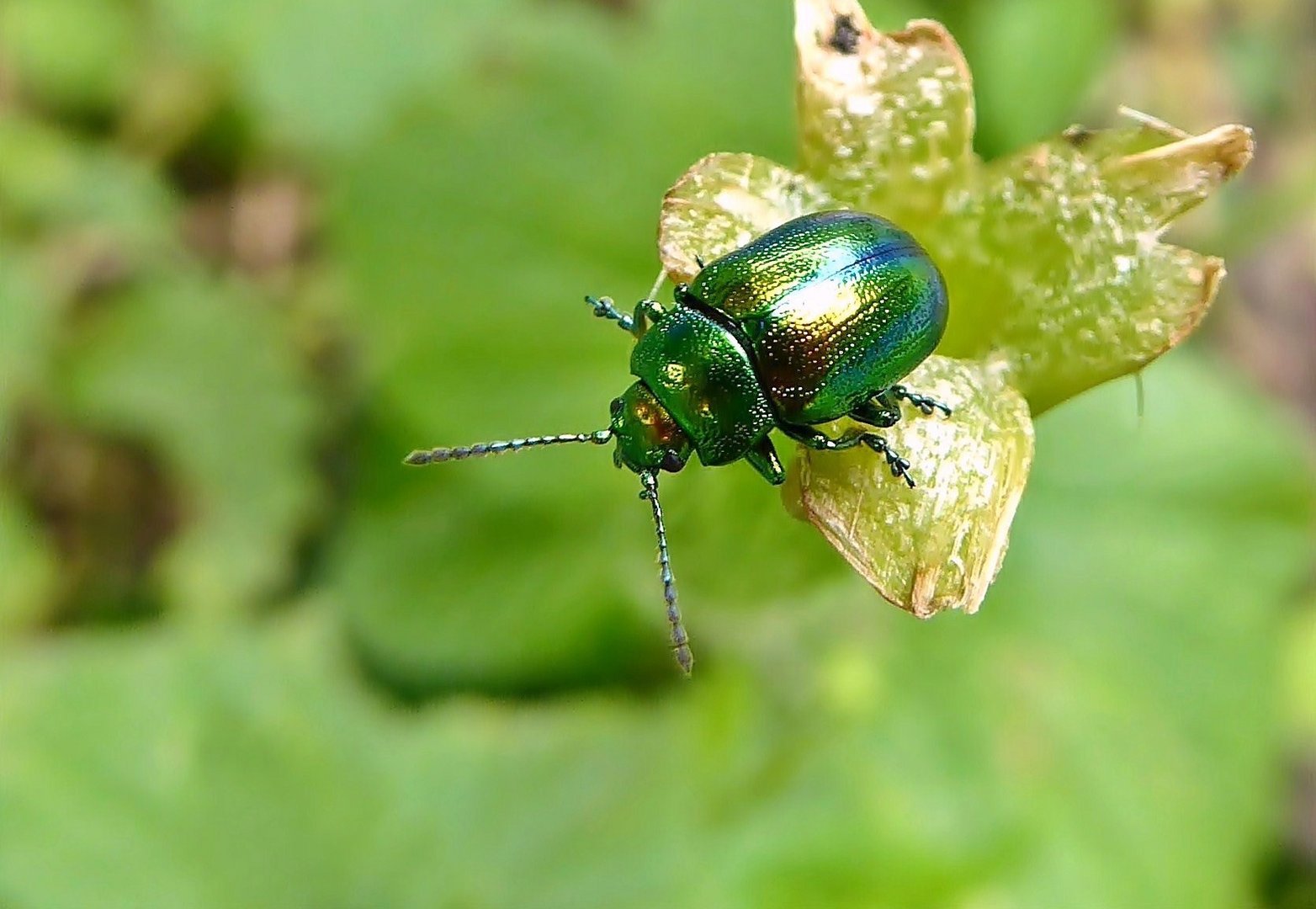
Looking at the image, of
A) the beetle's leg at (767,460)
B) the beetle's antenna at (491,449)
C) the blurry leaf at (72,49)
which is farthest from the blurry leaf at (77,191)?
the beetle's leg at (767,460)

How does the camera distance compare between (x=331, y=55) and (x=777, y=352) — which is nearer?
(x=777, y=352)

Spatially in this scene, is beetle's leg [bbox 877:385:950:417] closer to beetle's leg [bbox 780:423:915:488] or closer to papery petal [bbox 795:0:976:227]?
beetle's leg [bbox 780:423:915:488]

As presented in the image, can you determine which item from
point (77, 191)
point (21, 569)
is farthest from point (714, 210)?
point (77, 191)

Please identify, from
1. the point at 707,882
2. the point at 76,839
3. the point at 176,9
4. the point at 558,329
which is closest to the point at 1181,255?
the point at 558,329

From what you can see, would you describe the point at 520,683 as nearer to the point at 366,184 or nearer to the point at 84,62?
the point at 366,184

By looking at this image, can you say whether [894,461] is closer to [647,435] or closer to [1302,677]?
[647,435]
